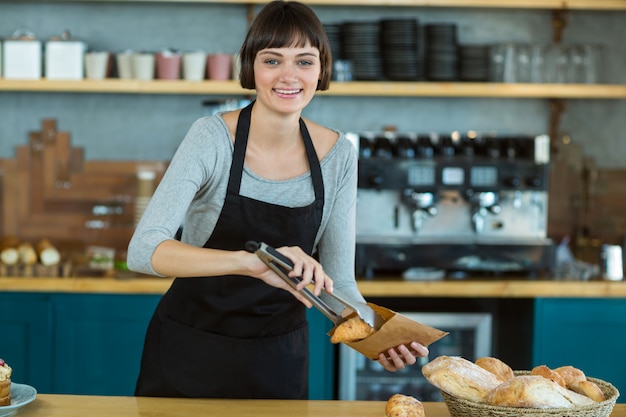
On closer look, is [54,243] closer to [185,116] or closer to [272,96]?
[185,116]

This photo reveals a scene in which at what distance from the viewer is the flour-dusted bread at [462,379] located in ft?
5.20

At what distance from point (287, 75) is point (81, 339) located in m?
1.99

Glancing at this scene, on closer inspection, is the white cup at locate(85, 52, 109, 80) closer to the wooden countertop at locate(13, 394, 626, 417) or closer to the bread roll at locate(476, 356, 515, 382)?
the wooden countertop at locate(13, 394, 626, 417)

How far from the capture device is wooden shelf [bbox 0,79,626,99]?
153 inches

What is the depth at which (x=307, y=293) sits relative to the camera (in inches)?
68.3

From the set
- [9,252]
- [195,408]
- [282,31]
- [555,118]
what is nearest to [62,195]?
[9,252]

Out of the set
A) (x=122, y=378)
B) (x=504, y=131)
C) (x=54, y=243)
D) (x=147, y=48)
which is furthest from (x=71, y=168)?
(x=504, y=131)

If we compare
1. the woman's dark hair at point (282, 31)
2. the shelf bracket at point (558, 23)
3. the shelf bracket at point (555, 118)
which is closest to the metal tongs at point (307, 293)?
the woman's dark hair at point (282, 31)

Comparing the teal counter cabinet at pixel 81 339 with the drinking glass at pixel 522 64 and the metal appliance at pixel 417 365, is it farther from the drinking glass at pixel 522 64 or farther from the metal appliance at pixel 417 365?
the drinking glass at pixel 522 64

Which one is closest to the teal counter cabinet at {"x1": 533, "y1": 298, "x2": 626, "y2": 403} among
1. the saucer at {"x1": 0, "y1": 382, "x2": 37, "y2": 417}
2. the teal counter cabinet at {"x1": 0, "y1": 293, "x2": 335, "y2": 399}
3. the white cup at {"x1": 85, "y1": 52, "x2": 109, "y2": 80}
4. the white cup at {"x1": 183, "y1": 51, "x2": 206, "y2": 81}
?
the teal counter cabinet at {"x1": 0, "y1": 293, "x2": 335, "y2": 399}

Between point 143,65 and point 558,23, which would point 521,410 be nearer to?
point 143,65

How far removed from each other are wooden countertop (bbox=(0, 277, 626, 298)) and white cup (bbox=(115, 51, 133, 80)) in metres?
0.93

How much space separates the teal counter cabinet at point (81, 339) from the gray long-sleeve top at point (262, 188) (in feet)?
4.53

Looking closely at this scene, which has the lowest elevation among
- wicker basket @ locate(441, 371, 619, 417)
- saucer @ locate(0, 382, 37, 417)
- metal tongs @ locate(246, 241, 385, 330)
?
saucer @ locate(0, 382, 37, 417)
